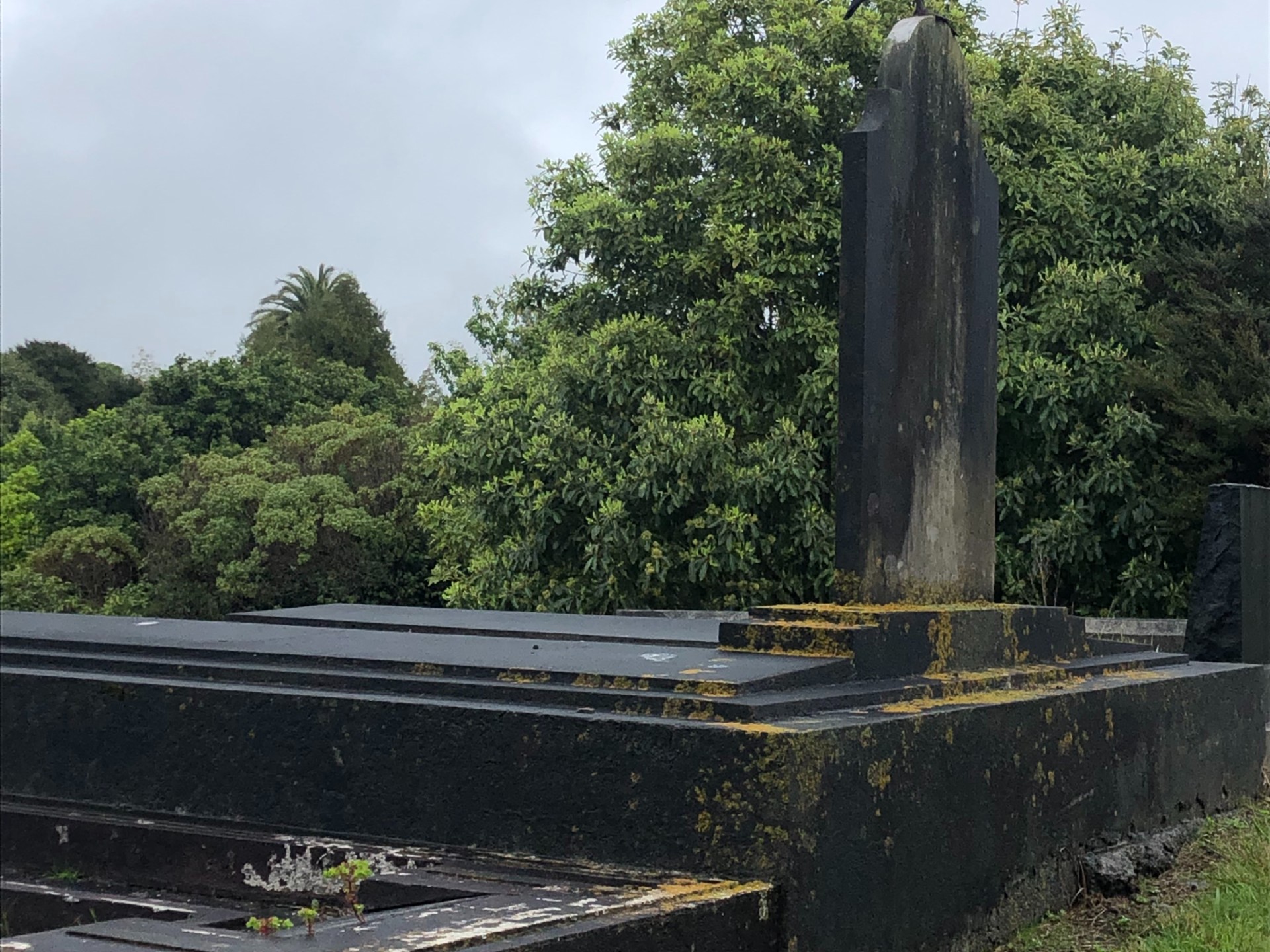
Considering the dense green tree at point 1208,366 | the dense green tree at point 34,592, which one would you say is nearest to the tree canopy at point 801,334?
the dense green tree at point 1208,366

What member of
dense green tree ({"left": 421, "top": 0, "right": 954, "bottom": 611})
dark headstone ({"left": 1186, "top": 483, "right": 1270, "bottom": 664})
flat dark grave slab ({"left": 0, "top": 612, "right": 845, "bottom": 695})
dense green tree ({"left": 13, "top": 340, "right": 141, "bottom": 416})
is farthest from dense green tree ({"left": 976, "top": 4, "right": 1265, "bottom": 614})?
dense green tree ({"left": 13, "top": 340, "right": 141, "bottom": 416})

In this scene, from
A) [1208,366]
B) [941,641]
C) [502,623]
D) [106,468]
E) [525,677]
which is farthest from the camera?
[106,468]

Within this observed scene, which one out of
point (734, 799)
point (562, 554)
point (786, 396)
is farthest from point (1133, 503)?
point (734, 799)

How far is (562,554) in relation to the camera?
12406 mm

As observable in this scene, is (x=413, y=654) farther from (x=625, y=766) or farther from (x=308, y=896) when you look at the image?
(x=625, y=766)

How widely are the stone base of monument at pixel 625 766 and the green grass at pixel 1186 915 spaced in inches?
4.6

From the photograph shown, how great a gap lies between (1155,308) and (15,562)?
18.7 metres

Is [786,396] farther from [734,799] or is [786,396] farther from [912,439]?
[734,799]

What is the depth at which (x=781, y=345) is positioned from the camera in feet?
39.5

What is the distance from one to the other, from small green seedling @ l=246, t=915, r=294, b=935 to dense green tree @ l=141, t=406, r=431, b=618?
16633 millimetres

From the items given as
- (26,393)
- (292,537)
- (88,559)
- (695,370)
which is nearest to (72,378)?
(26,393)

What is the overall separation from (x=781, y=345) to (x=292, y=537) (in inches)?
364

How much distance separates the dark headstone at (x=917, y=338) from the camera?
4109 millimetres

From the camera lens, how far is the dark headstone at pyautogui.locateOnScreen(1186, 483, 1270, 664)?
646cm
